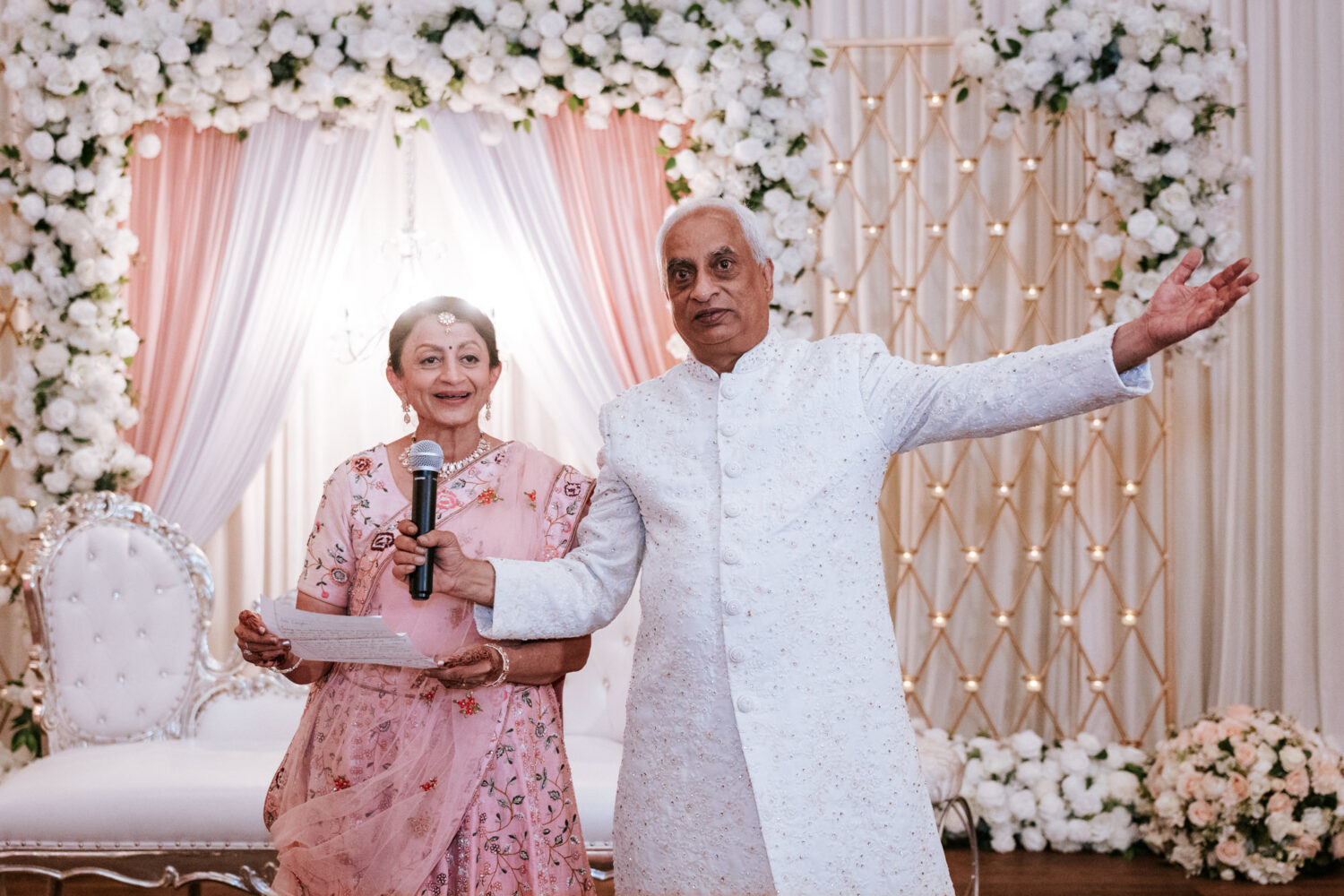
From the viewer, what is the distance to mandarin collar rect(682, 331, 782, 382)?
1936 millimetres

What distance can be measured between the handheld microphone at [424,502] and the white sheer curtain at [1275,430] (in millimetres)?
3244

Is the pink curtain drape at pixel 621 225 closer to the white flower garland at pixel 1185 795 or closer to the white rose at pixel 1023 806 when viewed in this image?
the white flower garland at pixel 1185 795

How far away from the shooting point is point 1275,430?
4348 mm

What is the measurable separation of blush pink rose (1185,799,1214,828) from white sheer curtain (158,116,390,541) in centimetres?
322

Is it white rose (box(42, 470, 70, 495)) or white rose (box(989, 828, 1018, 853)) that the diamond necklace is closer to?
white rose (box(42, 470, 70, 495))

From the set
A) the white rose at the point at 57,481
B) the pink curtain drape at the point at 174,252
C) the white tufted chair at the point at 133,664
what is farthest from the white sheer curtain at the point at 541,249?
the white rose at the point at 57,481

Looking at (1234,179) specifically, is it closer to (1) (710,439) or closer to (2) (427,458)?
(1) (710,439)

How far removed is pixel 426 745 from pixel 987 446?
2936mm

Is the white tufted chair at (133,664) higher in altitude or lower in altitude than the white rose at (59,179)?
lower

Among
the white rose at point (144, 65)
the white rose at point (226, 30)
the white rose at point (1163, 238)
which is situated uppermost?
the white rose at point (226, 30)

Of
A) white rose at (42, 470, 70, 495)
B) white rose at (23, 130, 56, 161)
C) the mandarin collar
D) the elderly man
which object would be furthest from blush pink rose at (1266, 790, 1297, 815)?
white rose at (23, 130, 56, 161)

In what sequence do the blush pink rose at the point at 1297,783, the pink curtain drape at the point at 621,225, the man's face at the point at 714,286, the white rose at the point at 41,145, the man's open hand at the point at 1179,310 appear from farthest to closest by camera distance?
the pink curtain drape at the point at 621,225, the white rose at the point at 41,145, the blush pink rose at the point at 1297,783, the man's face at the point at 714,286, the man's open hand at the point at 1179,310

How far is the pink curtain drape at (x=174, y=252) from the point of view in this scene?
13.3ft

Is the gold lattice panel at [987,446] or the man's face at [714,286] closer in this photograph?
the man's face at [714,286]
